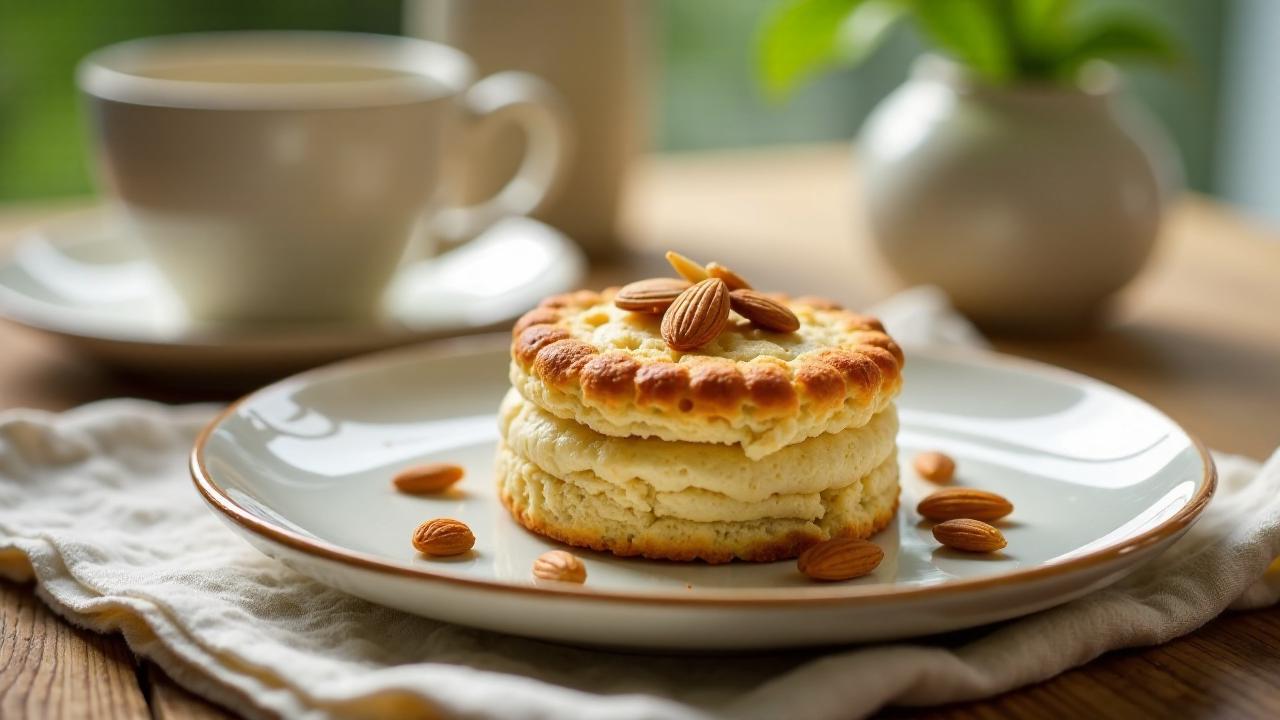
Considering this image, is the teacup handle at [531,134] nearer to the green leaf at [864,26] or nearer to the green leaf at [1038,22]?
the green leaf at [864,26]

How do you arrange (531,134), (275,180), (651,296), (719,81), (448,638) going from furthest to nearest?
(719,81) → (531,134) → (275,180) → (651,296) → (448,638)

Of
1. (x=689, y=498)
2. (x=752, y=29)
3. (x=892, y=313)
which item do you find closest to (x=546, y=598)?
(x=689, y=498)

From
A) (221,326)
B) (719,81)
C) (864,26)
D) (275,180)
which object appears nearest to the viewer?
(275,180)

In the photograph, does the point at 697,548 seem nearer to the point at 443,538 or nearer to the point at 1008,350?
the point at 443,538

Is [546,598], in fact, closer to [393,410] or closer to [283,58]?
[393,410]

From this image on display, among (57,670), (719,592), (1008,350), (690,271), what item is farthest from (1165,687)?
(1008,350)

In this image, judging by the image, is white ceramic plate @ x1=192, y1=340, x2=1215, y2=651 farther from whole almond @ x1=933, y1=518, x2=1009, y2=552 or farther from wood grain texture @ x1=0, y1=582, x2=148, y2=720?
wood grain texture @ x1=0, y1=582, x2=148, y2=720

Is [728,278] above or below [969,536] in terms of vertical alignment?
above
